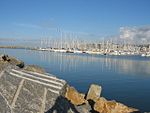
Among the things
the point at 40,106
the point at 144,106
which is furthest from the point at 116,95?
the point at 40,106

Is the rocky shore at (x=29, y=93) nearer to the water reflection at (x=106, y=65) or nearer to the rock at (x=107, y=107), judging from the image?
the rock at (x=107, y=107)

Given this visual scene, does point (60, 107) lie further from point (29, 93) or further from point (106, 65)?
point (106, 65)

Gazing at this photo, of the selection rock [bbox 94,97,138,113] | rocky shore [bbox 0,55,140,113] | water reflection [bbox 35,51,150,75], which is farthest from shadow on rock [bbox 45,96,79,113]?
water reflection [bbox 35,51,150,75]

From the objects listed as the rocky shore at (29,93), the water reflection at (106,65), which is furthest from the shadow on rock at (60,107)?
the water reflection at (106,65)

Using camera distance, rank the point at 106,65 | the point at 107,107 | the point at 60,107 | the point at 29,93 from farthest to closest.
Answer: the point at 106,65, the point at 107,107, the point at 60,107, the point at 29,93

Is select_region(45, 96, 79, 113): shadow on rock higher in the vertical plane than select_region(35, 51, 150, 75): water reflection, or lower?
higher

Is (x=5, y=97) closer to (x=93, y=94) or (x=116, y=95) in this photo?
(x=93, y=94)

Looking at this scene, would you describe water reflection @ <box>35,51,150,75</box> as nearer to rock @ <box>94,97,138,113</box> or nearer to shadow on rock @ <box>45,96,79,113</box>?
rock @ <box>94,97,138,113</box>

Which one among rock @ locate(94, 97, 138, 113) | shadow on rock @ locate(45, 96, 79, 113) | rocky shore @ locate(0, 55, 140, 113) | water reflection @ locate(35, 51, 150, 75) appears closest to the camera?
rocky shore @ locate(0, 55, 140, 113)

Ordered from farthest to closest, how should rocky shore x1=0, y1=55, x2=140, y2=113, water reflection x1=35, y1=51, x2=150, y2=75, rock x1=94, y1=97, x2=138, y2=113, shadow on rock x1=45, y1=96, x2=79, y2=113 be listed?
water reflection x1=35, y1=51, x2=150, y2=75 < rock x1=94, y1=97, x2=138, y2=113 < shadow on rock x1=45, y1=96, x2=79, y2=113 < rocky shore x1=0, y1=55, x2=140, y2=113

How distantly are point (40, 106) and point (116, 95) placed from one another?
29370mm

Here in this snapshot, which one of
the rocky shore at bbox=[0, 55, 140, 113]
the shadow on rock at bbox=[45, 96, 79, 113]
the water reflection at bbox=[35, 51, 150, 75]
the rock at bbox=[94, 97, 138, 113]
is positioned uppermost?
the rocky shore at bbox=[0, 55, 140, 113]

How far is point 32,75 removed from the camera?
48.8ft

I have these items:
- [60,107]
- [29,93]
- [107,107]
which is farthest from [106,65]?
[29,93]
